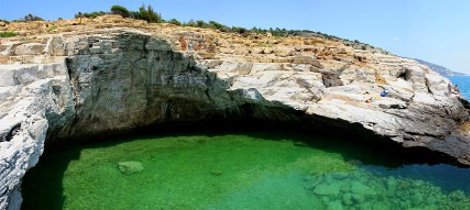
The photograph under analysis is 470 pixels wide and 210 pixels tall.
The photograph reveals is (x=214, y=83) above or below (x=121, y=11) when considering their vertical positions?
below

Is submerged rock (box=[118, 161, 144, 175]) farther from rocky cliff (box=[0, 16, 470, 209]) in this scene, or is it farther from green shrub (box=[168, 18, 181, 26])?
green shrub (box=[168, 18, 181, 26])

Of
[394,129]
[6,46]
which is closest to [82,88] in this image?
[6,46]

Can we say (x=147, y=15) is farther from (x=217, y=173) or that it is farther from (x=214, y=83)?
(x=217, y=173)

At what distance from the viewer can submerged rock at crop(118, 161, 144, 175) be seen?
13.6 m

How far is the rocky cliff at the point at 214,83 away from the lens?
47.3 feet

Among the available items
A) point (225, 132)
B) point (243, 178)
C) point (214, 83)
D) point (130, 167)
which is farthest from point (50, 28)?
point (243, 178)

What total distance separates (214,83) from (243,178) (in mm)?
6216

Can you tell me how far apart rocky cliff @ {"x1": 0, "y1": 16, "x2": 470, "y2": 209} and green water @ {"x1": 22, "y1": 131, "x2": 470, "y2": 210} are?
1.33 metres

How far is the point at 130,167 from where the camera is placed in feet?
45.5

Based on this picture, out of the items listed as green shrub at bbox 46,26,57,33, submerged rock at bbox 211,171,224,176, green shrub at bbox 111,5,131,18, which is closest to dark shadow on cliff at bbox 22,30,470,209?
green shrub at bbox 46,26,57,33

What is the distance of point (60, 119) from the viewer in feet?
44.8

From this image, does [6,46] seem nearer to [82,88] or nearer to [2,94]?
[82,88]

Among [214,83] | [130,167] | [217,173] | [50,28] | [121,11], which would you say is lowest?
[130,167]

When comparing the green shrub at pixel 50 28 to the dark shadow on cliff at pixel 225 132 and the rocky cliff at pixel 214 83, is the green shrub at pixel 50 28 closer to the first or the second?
the rocky cliff at pixel 214 83
